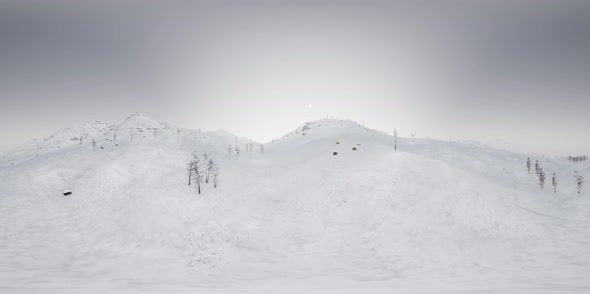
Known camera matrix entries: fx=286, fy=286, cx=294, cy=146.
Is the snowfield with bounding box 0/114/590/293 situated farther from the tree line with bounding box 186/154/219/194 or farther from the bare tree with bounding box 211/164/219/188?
the tree line with bounding box 186/154/219/194

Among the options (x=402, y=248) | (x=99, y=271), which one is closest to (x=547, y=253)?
(x=402, y=248)

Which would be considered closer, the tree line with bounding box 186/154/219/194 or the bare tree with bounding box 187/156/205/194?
the bare tree with bounding box 187/156/205/194

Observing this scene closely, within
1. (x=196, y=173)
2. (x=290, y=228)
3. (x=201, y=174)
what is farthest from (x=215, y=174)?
(x=290, y=228)

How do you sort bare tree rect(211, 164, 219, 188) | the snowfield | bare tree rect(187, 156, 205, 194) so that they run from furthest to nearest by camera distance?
bare tree rect(211, 164, 219, 188), bare tree rect(187, 156, 205, 194), the snowfield

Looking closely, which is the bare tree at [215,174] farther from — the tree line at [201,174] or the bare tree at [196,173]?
the bare tree at [196,173]

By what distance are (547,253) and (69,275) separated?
34956 millimetres

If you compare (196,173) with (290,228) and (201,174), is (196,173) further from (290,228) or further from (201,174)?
(290,228)

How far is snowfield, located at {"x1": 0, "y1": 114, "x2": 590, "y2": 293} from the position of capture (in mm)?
18641

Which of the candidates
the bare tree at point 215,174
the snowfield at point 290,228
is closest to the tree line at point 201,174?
the bare tree at point 215,174

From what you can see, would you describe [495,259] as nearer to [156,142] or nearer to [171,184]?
[171,184]

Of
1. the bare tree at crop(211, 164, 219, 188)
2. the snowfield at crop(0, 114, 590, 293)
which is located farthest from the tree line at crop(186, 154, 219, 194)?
the snowfield at crop(0, 114, 590, 293)

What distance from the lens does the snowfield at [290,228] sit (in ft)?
61.2

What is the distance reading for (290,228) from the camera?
28.4 metres

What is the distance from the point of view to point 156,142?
A: 50781 millimetres
